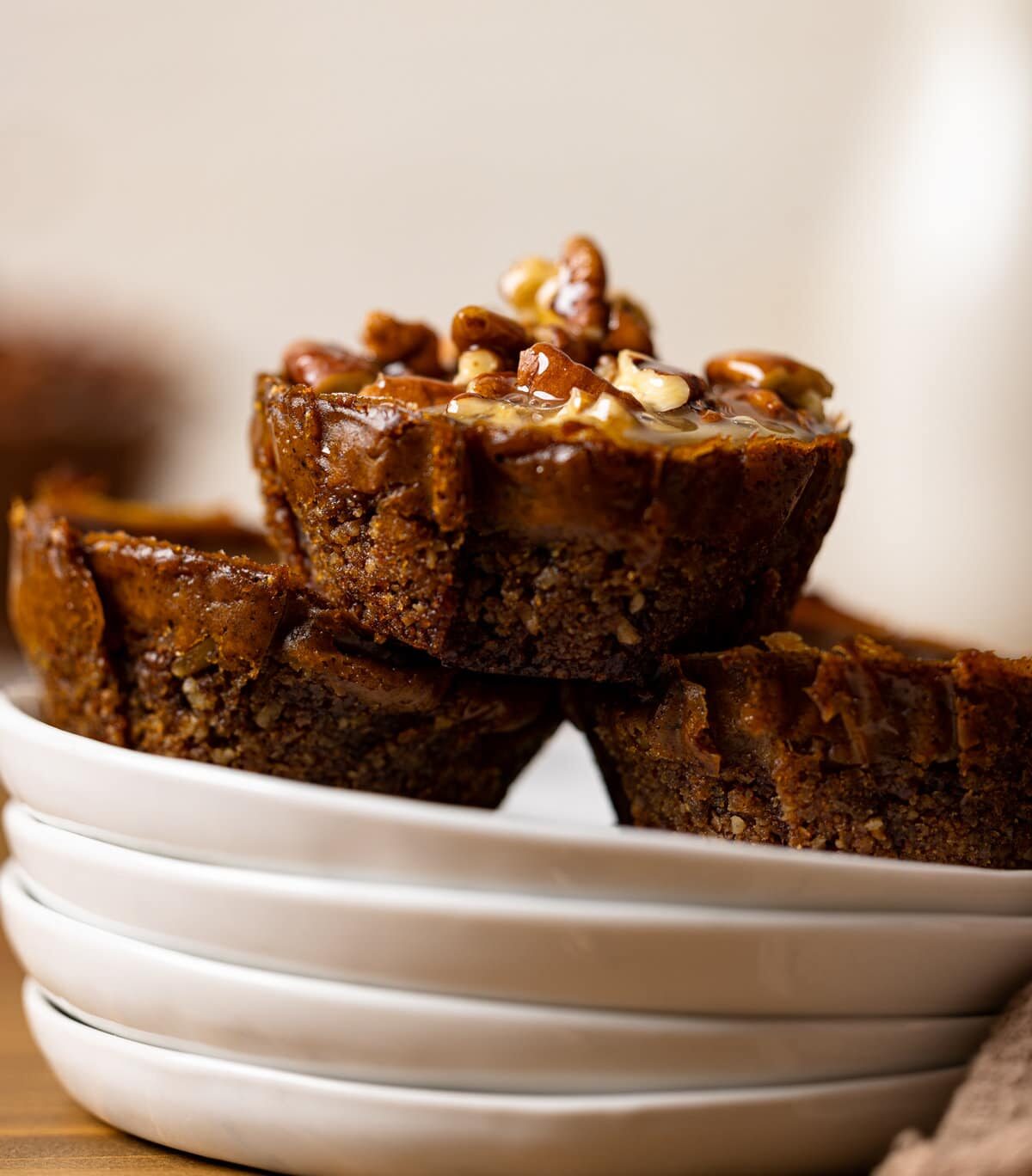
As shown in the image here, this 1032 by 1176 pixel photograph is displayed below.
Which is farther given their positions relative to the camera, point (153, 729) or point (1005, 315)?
point (1005, 315)

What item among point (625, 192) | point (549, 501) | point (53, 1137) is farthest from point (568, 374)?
point (625, 192)

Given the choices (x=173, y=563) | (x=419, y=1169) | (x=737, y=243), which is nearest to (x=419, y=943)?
(x=419, y=1169)

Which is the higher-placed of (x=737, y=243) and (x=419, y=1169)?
(x=737, y=243)

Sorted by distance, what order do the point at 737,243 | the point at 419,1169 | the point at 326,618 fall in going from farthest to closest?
the point at 737,243, the point at 326,618, the point at 419,1169

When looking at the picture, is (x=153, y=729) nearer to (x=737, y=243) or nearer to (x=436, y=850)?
(x=436, y=850)

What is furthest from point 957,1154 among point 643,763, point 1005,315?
point 1005,315

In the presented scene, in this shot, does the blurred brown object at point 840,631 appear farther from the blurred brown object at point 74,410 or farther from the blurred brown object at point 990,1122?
the blurred brown object at point 74,410

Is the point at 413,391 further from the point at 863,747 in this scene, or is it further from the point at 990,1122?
the point at 990,1122

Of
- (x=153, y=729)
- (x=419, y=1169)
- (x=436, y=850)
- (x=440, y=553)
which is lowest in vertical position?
(x=419, y=1169)

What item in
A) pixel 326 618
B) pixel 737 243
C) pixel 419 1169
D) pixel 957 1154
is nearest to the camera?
pixel 957 1154
